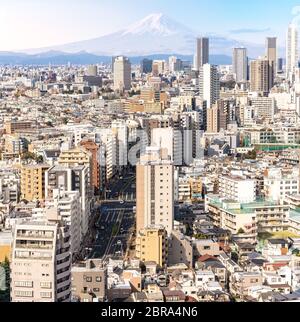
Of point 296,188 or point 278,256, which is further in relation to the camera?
point 296,188

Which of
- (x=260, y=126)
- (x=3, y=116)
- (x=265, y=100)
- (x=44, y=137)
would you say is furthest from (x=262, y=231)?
(x=265, y=100)

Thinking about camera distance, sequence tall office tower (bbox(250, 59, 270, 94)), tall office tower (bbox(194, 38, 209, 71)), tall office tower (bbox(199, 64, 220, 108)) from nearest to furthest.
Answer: tall office tower (bbox(194, 38, 209, 71))
tall office tower (bbox(199, 64, 220, 108))
tall office tower (bbox(250, 59, 270, 94))

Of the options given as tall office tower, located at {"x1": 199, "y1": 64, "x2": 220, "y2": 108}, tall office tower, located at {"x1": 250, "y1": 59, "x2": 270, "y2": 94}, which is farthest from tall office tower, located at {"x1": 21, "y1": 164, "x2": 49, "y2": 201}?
tall office tower, located at {"x1": 250, "y1": 59, "x2": 270, "y2": 94}

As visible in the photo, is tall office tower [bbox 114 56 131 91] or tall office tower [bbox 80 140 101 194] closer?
tall office tower [bbox 80 140 101 194]

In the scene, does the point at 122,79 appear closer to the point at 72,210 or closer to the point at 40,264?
the point at 72,210

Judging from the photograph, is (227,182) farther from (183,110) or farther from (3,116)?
(3,116)

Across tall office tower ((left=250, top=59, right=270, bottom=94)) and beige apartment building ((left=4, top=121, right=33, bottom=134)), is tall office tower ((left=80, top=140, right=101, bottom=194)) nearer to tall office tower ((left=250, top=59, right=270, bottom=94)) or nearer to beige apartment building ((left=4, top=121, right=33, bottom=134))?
beige apartment building ((left=4, top=121, right=33, bottom=134))

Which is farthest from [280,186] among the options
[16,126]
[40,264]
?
[16,126]
